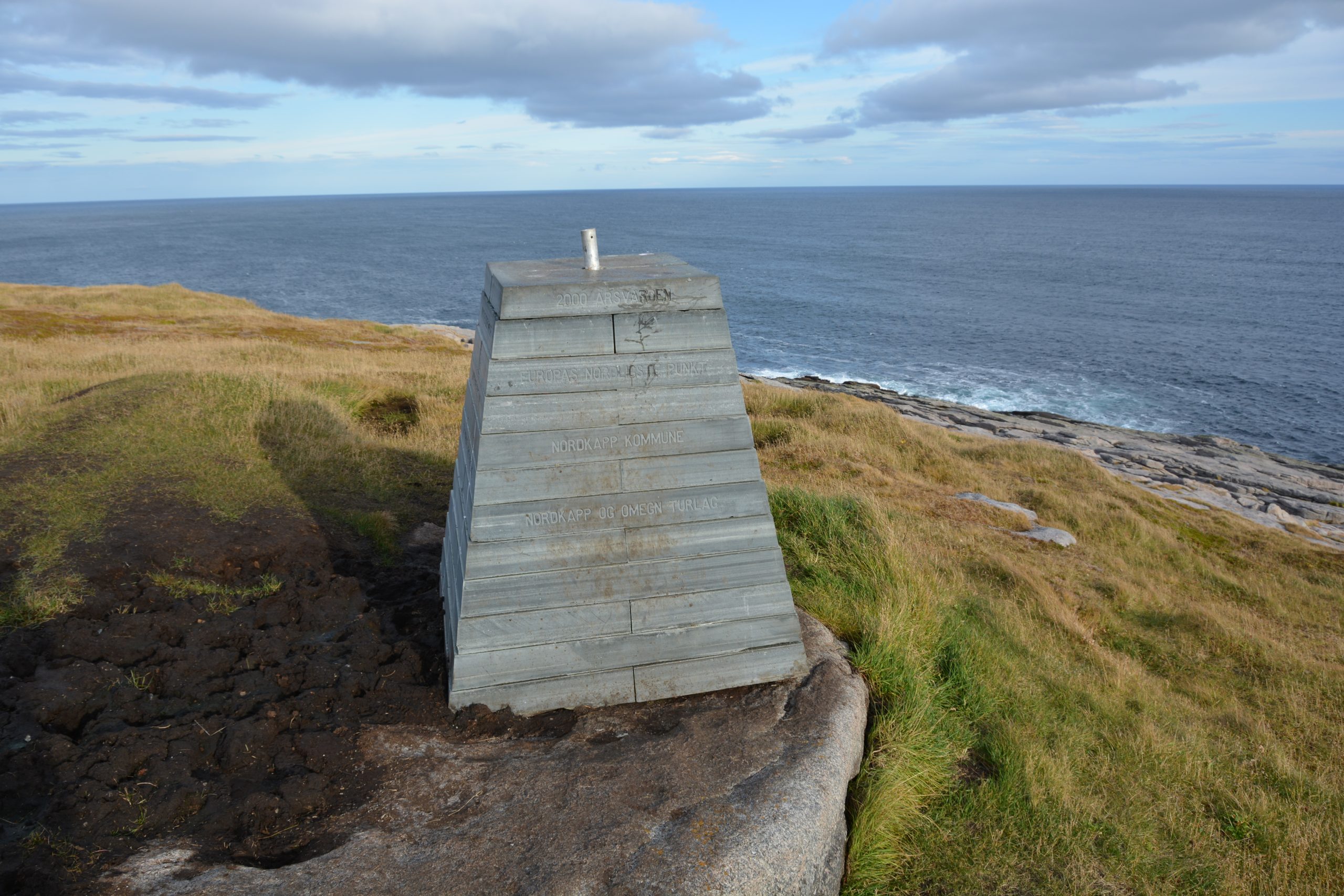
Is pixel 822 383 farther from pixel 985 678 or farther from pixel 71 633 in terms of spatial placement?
pixel 71 633

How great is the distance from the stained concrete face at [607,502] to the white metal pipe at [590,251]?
0.06m

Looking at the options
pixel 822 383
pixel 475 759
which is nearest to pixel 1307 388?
pixel 822 383

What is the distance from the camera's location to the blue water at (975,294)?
4281 centimetres

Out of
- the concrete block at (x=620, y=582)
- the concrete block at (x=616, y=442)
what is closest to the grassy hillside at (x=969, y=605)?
the concrete block at (x=620, y=582)

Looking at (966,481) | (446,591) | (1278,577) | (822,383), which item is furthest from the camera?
(822,383)

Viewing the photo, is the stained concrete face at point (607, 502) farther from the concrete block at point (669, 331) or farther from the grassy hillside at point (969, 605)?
the grassy hillside at point (969, 605)

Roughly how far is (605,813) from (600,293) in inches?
119

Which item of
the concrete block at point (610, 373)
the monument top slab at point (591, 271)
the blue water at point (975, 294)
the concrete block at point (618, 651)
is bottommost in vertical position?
the blue water at point (975, 294)

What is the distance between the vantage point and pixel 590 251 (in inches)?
212

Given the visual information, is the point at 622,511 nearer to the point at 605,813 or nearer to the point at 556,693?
the point at 556,693

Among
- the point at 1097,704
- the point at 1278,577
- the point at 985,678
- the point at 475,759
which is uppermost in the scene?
the point at 475,759

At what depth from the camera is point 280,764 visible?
462 centimetres

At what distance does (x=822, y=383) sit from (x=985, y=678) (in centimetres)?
3509

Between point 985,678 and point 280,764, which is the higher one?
point 280,764
